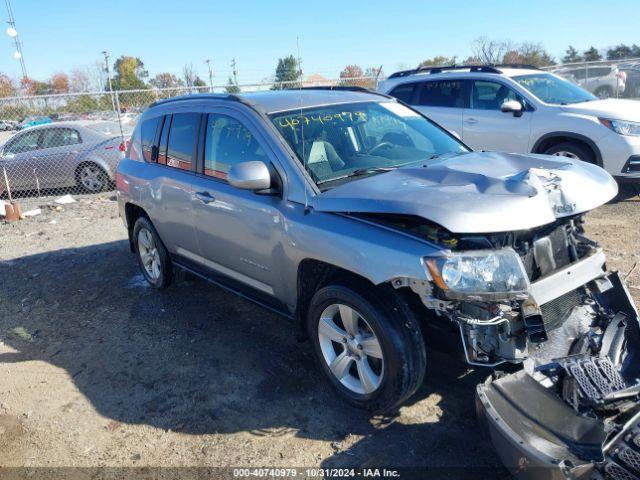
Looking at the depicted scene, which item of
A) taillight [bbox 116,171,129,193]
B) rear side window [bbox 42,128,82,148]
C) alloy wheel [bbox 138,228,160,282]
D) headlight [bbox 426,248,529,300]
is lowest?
alloy wheel [bbox 138,228,160,282]

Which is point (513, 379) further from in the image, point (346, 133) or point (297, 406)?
point (346, 133)

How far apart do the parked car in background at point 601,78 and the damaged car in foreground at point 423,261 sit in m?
15.7

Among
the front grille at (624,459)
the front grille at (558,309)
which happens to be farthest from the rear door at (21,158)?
the front grille at (624,459)

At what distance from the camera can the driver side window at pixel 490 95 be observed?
848cm

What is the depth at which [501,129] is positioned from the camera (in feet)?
27.9

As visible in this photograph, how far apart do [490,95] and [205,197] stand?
6155mm

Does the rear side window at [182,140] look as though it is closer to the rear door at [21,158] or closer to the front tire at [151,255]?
the front tire at [151,255]

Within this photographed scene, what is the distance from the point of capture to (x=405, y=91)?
9641 mm

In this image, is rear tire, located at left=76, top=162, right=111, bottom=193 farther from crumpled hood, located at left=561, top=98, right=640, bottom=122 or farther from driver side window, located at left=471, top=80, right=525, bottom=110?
crumpled hood, located at left=561, top=98, right=640, bottom=122

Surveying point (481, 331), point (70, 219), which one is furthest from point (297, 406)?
point (70, 219)

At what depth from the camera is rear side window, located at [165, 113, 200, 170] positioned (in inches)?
178

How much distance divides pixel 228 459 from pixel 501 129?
281 inches

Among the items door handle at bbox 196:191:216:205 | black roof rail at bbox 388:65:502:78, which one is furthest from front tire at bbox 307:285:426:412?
black roof rail at bbox 388:65:502:78

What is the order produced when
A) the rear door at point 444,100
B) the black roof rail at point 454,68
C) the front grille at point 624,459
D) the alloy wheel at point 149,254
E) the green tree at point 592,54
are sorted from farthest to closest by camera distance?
the green tree at point 592,54, the rear door at point 444,100, the black roof rail at point 454,68, the alloy wheel at point 149,254, the front grille at point 624,459
